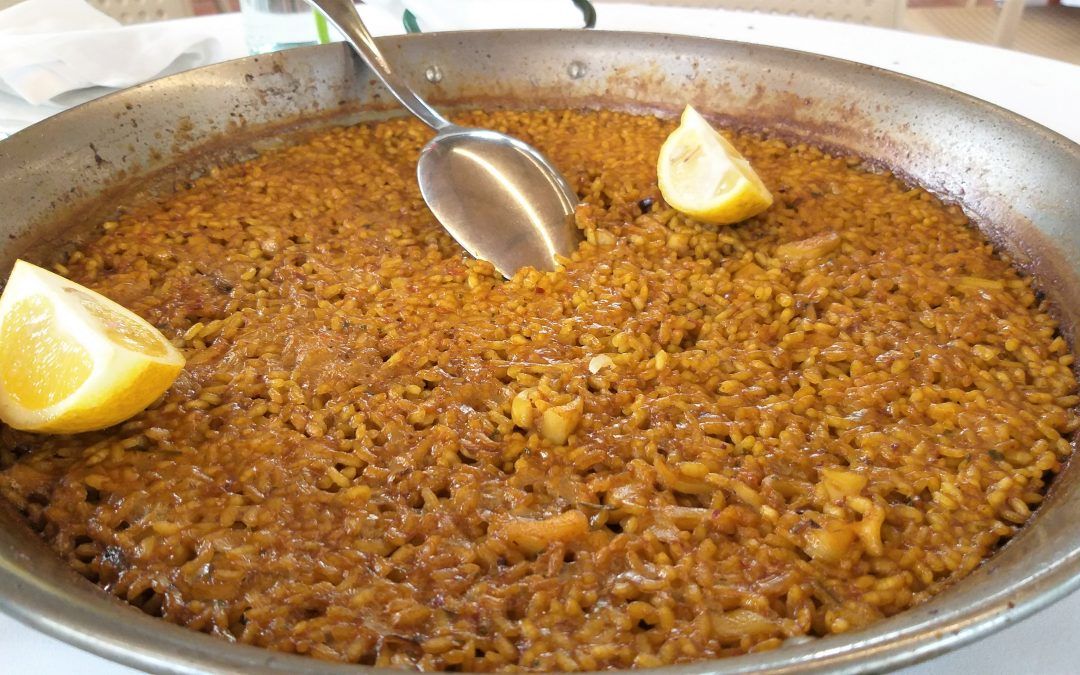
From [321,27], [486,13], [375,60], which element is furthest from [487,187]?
[486,13]

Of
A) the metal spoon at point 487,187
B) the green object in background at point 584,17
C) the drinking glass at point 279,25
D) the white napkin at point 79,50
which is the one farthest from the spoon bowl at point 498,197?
the white napkin at point 79,50

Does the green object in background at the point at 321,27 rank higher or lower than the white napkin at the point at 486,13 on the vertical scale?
lower

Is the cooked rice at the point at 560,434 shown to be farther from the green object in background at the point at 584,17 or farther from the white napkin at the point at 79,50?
the green object in background at the point at 584,17

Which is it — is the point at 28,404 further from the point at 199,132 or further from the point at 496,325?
the point at 199,132

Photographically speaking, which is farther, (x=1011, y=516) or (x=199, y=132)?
(x=199, y=132)

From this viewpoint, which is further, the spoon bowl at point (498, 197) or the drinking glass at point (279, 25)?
the drinking glass at point (279, 25)

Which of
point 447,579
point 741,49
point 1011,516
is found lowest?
point 447,579

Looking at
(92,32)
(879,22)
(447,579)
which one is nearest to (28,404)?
(447,579)

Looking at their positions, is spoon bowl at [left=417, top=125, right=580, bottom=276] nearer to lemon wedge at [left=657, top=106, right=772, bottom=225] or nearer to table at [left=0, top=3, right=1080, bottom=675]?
lemon wedge at [left=657, top=106, right=772, bottom=225]
